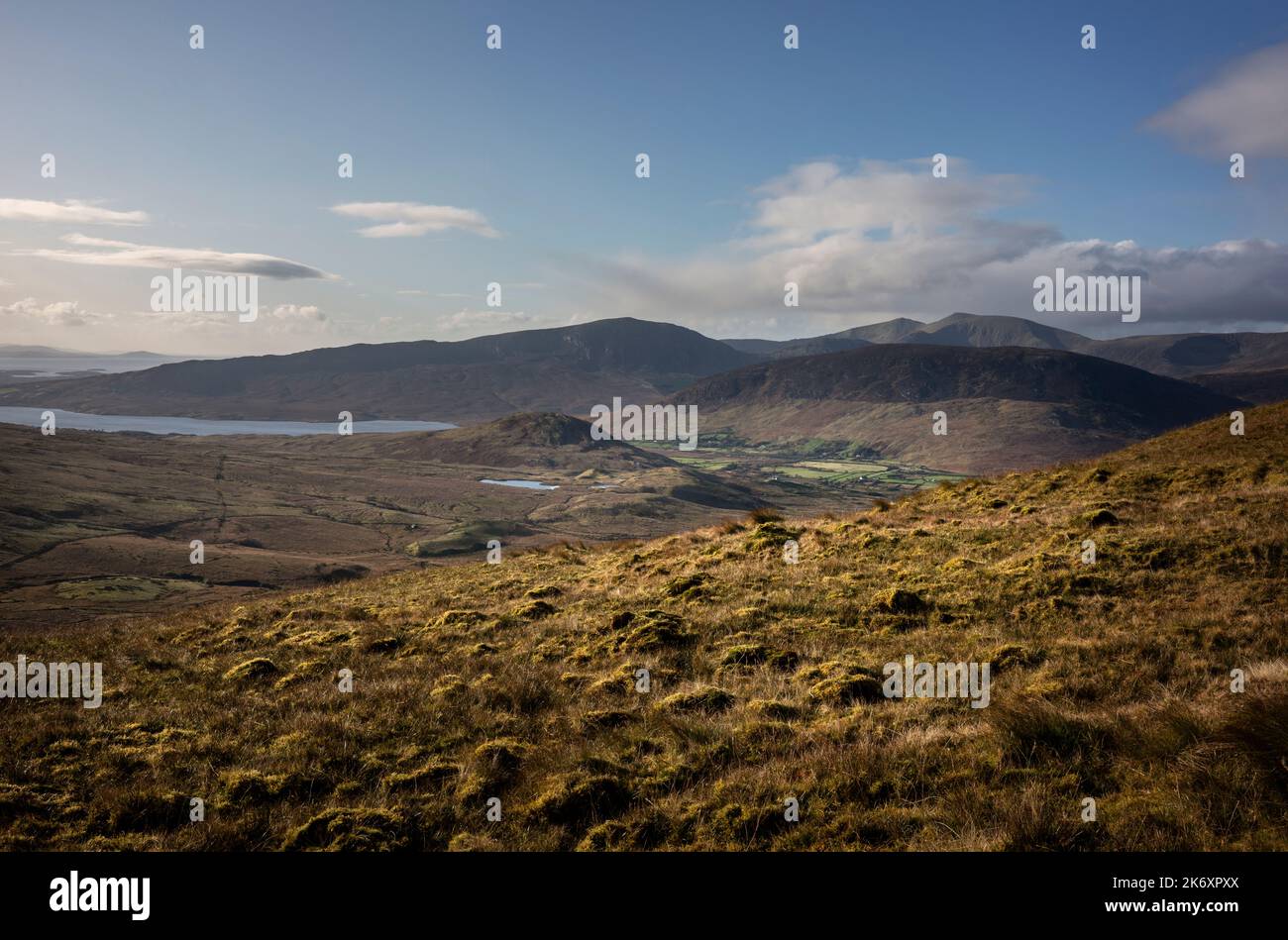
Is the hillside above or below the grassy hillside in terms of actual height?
below

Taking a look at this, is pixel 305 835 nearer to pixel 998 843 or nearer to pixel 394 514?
pixel 998 843

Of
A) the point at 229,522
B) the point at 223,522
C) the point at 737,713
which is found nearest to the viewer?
the point at 737,713

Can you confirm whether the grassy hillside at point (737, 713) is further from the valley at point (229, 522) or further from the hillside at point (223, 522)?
the hillside at point (223, 522)

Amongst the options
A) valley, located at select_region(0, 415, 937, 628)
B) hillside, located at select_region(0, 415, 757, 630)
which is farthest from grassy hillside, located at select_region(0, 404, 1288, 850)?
hillside, located at select_region(0, 415, 757, 630)

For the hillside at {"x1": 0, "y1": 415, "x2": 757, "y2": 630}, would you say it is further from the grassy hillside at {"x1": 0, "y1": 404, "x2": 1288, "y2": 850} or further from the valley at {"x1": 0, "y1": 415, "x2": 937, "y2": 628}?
the grassy hillside at {"x1": 0, "y1": 404, "x2": 1288, "y2": 850}

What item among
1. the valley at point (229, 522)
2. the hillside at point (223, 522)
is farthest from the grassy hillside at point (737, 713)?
the hillside at point (223, 522)

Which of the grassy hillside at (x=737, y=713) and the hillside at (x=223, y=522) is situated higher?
the grassy hillside at (x=737, y=713)

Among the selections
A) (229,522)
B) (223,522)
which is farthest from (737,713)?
(223,522)

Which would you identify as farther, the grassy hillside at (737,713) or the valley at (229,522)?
the valley at (229,522)

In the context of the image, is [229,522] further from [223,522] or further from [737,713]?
[737,713]
